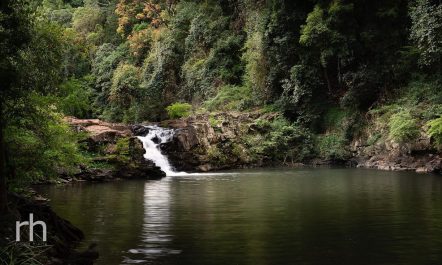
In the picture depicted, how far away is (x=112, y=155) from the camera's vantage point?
31.5 meters

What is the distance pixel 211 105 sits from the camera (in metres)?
45.9

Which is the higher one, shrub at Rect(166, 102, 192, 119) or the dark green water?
shrub at Rect(166, 102, 192, 119)

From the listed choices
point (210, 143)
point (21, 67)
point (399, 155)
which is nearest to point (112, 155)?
point (210, 143)

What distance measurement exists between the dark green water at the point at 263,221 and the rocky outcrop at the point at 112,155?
4.36 m

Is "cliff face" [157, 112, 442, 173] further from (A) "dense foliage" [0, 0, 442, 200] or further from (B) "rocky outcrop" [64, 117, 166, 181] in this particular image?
(B) "rocky outcrop" [64, 117, 166, 181]

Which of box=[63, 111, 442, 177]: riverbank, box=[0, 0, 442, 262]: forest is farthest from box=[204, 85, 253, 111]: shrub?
box=[63, 111, 442, 177]: riverbank

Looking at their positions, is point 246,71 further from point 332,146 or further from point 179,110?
point 332,146

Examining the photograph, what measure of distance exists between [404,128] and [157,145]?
49.4 ft

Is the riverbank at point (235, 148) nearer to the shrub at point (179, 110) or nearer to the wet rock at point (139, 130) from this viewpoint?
the wet rock at point (139, 130)

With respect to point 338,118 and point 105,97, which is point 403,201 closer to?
point 338,118

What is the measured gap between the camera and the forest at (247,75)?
1449 cm

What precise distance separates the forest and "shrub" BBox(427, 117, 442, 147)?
2.7 inches

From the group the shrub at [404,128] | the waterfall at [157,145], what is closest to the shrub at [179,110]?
the waterfall at [157,145]

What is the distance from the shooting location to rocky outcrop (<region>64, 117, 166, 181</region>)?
2986 cm
